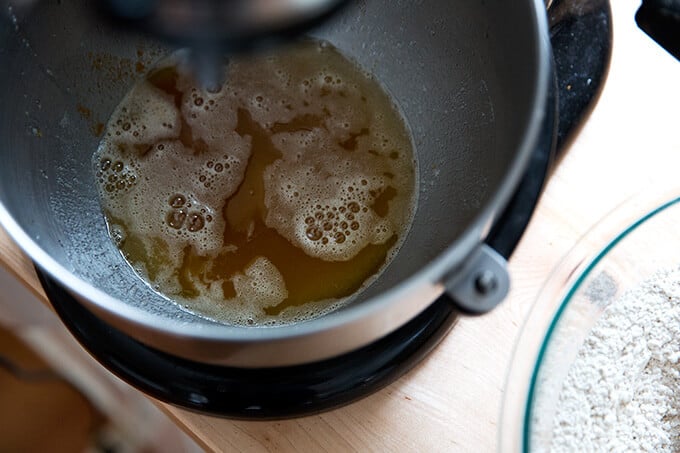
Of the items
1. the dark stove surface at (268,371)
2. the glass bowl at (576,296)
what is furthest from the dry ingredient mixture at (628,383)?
the dark stove surface at (268,371)

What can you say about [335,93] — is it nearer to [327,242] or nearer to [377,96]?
[377,96]

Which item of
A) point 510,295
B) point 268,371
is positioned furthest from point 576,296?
point 268,371

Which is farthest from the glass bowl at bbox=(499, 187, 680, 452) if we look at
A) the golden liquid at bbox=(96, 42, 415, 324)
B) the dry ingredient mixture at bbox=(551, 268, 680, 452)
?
the golden liquid at bbox=(96, 42, 415, 324)

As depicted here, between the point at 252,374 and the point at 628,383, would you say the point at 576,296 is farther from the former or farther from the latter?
the point at 252,374

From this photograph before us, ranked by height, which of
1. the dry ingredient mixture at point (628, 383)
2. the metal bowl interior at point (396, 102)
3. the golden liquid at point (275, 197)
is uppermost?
the metal bowl interior at point (396, 102)

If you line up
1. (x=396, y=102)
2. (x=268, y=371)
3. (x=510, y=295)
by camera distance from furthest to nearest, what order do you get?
(x=396, y=102)
(x=510, y=295)
(x=268, y=371)

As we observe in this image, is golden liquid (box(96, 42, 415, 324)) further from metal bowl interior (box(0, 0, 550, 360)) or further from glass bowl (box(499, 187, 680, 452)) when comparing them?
glass bowl (box(499, 187, 680, 452))

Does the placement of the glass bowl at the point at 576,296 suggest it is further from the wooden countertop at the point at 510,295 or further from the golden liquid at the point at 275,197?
the golden liquid at the point at 275,197
